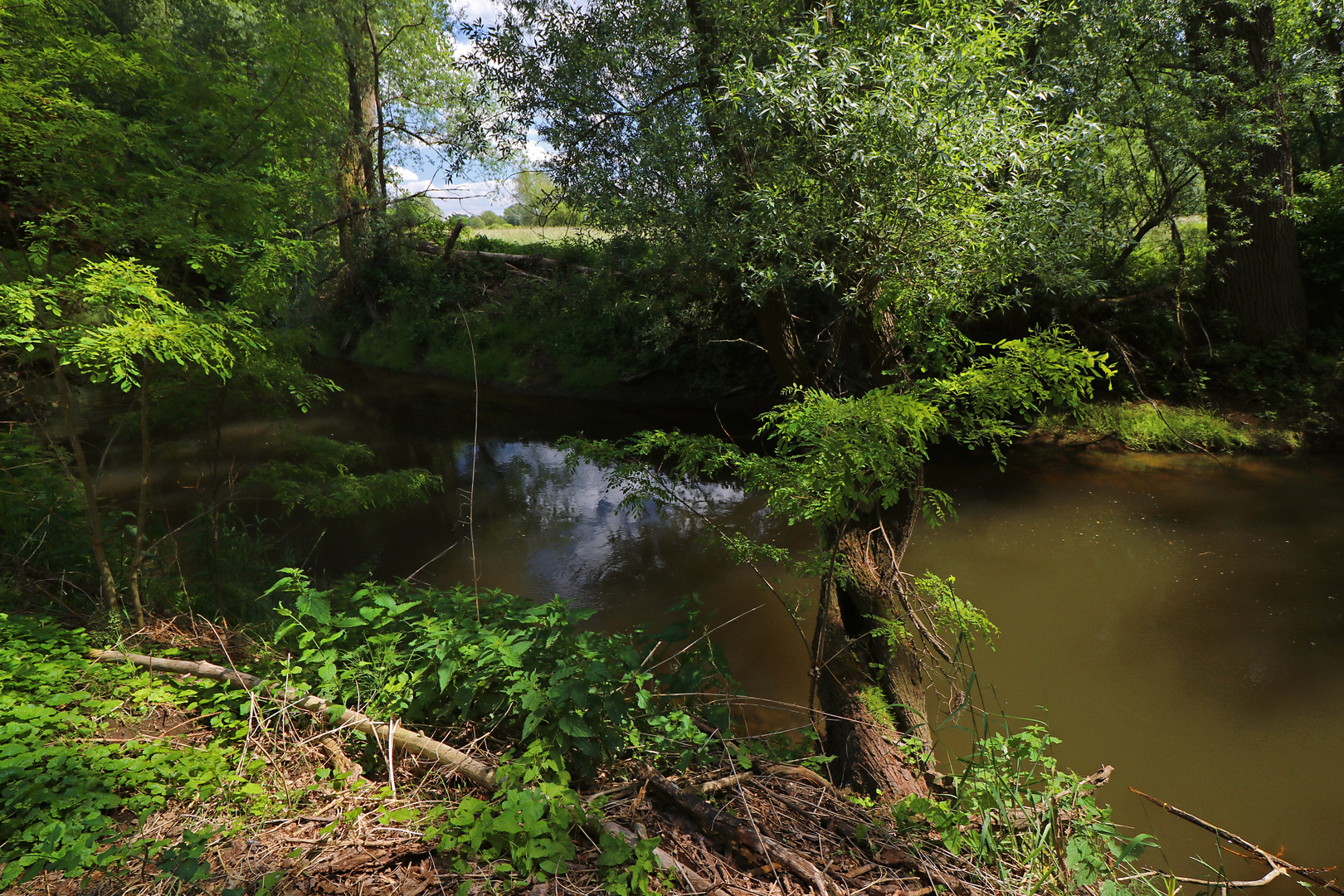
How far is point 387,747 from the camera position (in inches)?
105

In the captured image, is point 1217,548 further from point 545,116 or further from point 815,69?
point 545,116

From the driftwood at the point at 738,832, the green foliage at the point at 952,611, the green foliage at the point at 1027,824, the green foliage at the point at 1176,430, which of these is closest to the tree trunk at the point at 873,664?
the green foliage at the point at 952,611

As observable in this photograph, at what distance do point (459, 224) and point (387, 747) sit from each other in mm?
16324

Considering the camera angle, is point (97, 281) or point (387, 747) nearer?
point (387, 747)

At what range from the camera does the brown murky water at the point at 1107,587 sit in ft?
13.2

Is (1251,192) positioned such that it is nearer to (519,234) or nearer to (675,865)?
(675,865)

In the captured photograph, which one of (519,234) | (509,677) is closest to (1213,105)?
(509,677)

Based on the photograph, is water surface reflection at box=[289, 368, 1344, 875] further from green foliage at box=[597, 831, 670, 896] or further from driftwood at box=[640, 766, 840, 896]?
green foliage at box=[597, 831, 670, 896]

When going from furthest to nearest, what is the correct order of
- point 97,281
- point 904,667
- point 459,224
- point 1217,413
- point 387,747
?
point 459,224 → point 1217,413 → point 904,667 → point 97,281 → point 387,747

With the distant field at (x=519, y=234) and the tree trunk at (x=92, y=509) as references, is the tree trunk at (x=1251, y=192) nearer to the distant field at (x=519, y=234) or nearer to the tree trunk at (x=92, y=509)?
the tree trunk at (x=92, y=509)

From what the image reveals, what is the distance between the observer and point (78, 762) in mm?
2500

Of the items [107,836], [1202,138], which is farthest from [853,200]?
[1202,138]

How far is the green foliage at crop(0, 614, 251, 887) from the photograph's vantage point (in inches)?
83.8

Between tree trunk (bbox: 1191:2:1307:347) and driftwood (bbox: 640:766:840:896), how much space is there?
910cm
